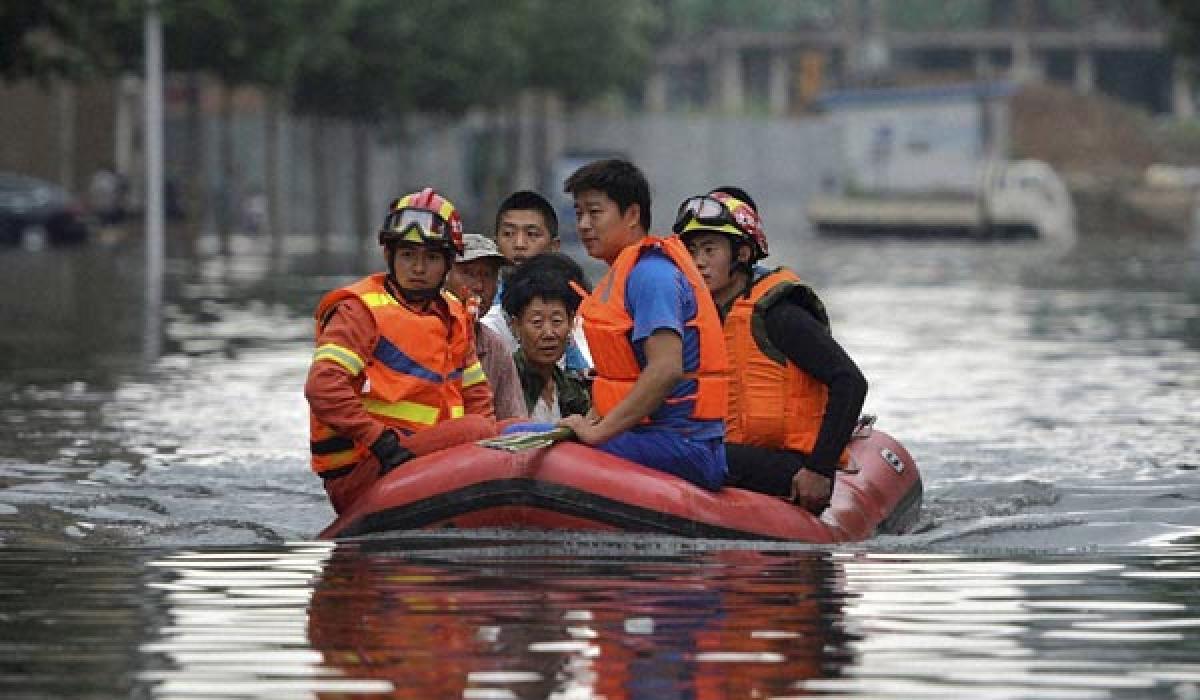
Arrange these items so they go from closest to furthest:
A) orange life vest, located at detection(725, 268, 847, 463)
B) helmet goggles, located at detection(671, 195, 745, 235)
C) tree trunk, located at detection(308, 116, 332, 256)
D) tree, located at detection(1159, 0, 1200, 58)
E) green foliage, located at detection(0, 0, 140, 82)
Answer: helmet goggles, located at detection(671, 195, 745, 235) < orange life vest, located at detection(725, 268, 847, 463) < green foliage, located at detection(0, 0, 140, 82) < tree, located at detection(1159, 0, 1200, 58) < tree trunk, located at detection(308, 116, 332, 256)

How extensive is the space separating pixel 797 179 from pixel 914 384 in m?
80.5

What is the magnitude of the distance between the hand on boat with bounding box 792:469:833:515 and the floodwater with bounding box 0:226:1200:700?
0.21 meters

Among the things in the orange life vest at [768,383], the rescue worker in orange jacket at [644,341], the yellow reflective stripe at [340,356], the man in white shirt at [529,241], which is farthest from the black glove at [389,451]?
the orange life vest at [768,383]

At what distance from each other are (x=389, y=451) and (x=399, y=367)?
13.7 inches

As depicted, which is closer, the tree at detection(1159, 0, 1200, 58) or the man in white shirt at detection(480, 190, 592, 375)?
the man in white shirt at detection(480, 190, 592, 375)

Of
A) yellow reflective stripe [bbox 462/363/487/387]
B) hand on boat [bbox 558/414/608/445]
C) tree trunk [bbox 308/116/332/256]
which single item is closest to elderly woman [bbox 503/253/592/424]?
yellow reflective stripe [bbox 462/363/487/387]

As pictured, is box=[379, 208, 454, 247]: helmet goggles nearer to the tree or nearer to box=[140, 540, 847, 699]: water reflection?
box=[140, 540, 847, 699]: water reflection

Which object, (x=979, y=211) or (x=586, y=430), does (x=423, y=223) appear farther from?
(x=979, y=211)

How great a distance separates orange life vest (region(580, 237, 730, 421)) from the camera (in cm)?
1228

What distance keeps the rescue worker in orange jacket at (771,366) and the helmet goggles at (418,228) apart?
0.91 meters

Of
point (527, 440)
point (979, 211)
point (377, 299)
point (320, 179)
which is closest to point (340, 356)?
point (377, 299)

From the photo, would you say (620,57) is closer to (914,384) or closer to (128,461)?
(914,384)

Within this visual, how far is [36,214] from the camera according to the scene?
2598 inches

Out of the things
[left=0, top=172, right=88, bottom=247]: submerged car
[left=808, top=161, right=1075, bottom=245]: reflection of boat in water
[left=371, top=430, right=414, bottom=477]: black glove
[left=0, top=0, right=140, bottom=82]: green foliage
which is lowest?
[left=808, top=161, right=1075, bottom=245]: reflection of boat in water
